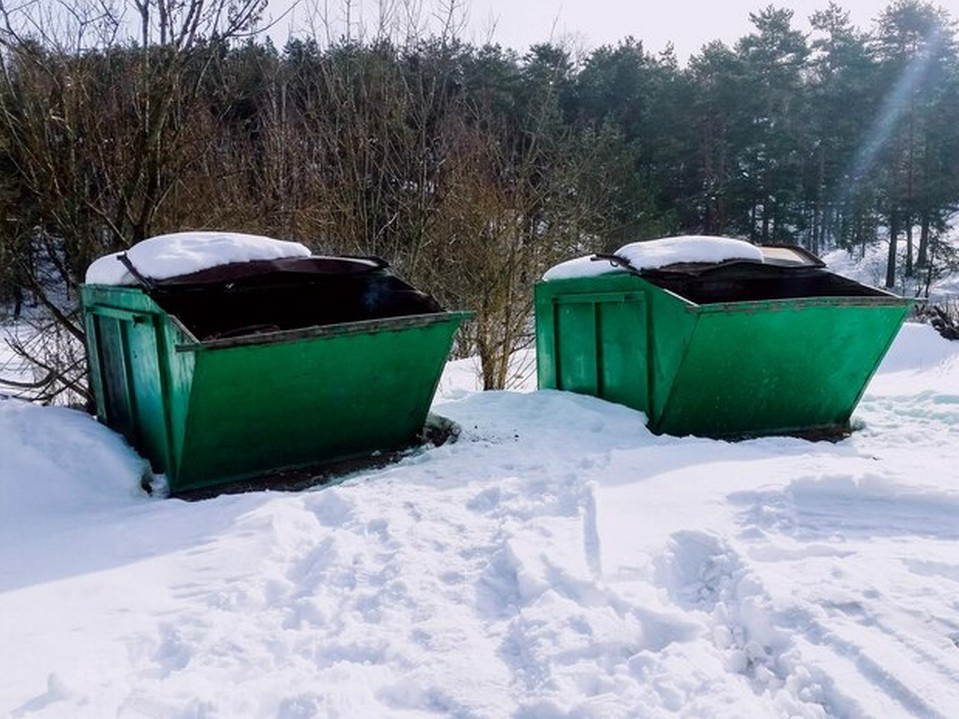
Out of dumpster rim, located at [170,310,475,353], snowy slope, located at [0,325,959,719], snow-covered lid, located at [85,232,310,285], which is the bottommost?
snowy slope, located at [0,325,959,719]

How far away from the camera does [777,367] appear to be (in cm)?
508

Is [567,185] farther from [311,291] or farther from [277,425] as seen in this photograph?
[277,425]

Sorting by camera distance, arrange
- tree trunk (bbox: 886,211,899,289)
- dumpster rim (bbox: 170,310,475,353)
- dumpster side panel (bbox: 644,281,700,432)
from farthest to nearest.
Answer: tree trunk (bbox: 886,211,899,289)
dumpster side panel (bbox: 644,281,700,432)
dumpster rim (bbox: 170,310,475,353)

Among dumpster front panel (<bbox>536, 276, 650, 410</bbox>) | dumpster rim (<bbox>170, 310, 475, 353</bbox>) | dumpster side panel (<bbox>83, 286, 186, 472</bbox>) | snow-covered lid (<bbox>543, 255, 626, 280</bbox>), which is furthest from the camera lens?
snow-covered lid (<bbox>543, 255, 626, 280</bbox>)

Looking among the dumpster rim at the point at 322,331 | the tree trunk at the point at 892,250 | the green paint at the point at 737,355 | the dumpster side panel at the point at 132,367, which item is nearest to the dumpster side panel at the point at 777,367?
the green paint at the point at 737,355

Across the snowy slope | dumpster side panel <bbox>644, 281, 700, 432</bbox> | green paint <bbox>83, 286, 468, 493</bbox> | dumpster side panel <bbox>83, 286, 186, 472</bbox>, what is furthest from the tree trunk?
dumpster side panel <bbox>83, 286, 186, 472</bbox>

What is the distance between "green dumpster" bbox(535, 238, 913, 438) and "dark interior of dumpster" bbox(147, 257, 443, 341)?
146 centimetres

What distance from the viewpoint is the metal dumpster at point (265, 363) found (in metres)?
A: 4.07

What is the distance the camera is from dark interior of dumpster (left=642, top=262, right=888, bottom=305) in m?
5.18

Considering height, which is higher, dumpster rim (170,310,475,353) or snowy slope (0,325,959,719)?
dumpster rim (170,310,475,353)

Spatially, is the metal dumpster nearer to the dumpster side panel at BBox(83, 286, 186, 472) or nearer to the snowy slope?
the dumpster side panel at BBox(83, 286, 186, 472)

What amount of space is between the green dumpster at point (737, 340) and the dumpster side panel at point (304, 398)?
1.47m

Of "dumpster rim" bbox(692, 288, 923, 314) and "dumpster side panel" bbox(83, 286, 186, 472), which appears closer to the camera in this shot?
"dumpster side panel" bbox(83, 286, 186, 472)

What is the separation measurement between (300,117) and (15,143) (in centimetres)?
615
